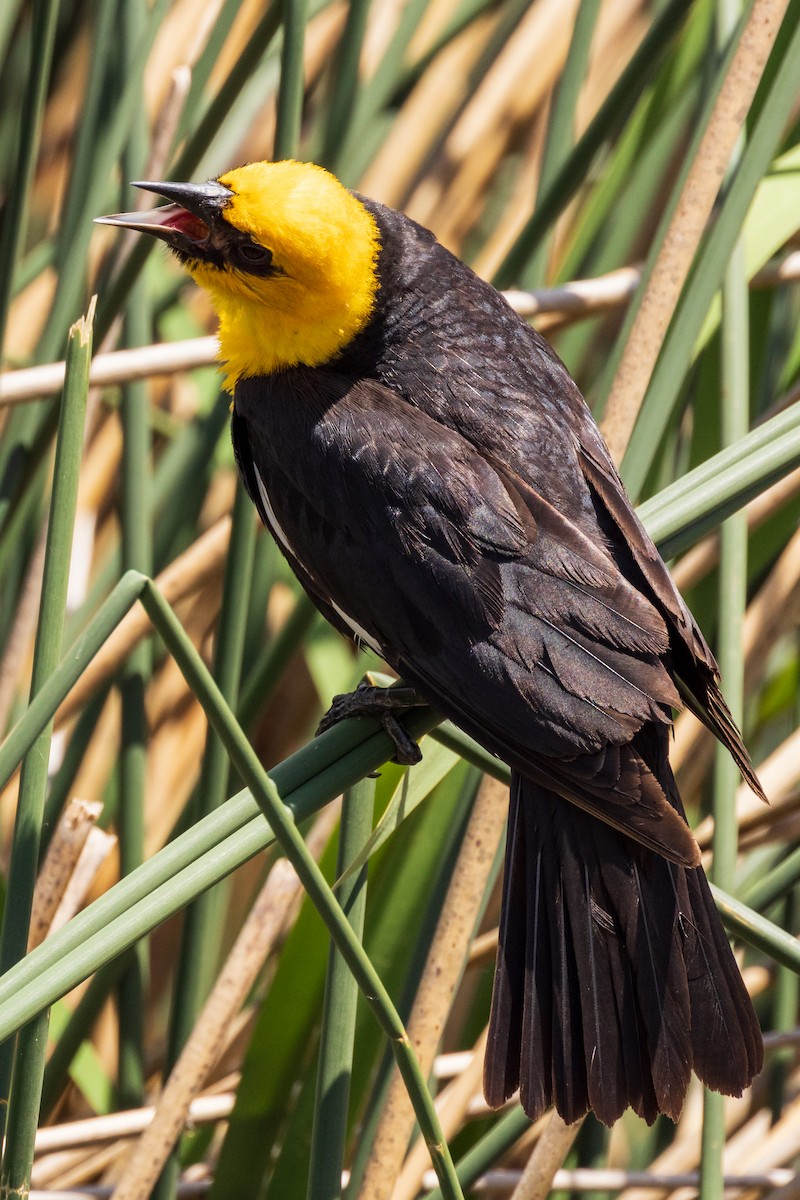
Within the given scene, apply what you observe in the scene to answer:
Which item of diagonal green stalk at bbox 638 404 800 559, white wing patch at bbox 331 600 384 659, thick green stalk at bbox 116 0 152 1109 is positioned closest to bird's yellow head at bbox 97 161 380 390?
thick green stalk at bbox 116 0 152 1109

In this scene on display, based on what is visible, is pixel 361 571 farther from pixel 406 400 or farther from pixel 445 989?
pixel 445 989

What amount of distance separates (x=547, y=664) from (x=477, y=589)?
0.36 ft

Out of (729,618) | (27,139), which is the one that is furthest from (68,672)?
(27,139)

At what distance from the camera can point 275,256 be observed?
5.04 ft

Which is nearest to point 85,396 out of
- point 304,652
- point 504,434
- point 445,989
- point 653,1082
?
point 504,434

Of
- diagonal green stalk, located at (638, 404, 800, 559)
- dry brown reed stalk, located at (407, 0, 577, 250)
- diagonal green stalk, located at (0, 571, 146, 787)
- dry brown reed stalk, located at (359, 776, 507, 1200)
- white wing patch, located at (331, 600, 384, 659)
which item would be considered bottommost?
dry brown reed stalk, located at (359, 776, 507, 1200)

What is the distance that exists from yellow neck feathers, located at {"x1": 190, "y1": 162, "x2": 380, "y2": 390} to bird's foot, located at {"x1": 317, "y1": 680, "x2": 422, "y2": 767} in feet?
1.43

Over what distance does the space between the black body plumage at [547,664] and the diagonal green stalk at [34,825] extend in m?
0.44

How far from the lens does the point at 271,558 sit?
6.04 ft

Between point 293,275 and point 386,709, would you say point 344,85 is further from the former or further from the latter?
point 386,709

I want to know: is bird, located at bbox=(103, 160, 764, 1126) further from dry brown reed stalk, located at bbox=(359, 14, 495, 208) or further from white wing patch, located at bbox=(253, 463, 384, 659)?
dry brown reed stalk, located at bbox=(359, 14, 495, 208)

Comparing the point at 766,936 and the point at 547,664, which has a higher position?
the point at 547,664

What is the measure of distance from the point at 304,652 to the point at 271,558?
35 centimetres

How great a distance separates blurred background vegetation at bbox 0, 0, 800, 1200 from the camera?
44.4 inches
